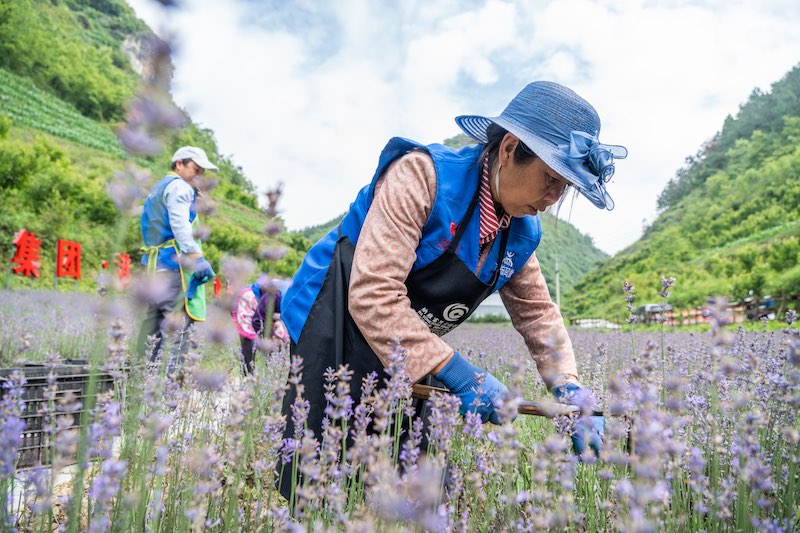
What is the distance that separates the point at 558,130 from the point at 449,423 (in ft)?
3.33

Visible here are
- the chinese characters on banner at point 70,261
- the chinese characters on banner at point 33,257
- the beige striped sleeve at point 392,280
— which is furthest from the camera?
the chinese characters on banner at point 70,261

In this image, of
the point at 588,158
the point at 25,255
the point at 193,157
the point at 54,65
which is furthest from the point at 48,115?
the point at 588,158

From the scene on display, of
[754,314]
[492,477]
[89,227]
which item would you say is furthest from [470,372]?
[89,227]

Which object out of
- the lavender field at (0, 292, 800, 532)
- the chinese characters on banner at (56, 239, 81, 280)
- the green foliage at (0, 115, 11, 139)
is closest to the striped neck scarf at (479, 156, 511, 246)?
the lavender field at (0, 292, 800, 532)

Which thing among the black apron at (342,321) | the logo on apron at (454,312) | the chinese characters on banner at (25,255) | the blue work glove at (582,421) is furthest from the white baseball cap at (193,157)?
the chinese characters on banner at (25,255)

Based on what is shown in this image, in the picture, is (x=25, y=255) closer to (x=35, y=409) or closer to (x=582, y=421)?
(x=35, y=409)

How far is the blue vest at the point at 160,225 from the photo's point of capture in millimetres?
3731

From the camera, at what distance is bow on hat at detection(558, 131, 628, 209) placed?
5.38ft

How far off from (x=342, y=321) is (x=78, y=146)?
23958 mm

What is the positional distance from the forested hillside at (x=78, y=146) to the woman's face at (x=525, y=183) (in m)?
0.80

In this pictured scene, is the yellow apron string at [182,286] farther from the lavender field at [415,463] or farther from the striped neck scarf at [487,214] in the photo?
the striped neck scarf at [487,214]

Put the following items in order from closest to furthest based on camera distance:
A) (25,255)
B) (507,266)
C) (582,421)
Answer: (582,421)
(507,266)
(25,255)

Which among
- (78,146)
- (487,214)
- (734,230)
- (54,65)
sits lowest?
(487,214)

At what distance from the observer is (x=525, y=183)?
1.75m
